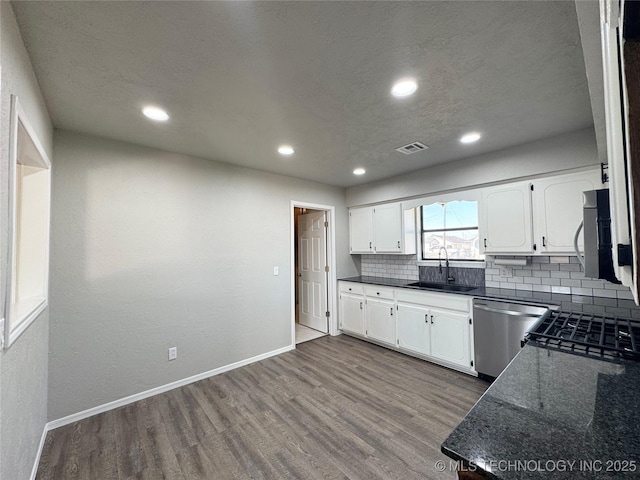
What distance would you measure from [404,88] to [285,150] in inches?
55.5

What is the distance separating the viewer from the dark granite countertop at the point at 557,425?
2.08 feet

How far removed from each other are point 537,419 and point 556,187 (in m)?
2.69

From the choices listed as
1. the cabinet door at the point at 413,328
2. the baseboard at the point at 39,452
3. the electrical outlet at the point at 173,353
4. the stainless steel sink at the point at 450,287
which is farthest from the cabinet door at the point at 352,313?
the baseboard at the point at 39,452

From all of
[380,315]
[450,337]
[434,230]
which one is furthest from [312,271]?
[450,337]

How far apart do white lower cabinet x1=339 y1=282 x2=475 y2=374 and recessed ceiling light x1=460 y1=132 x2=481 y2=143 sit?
1.63 meters

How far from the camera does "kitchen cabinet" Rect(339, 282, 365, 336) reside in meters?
4.09

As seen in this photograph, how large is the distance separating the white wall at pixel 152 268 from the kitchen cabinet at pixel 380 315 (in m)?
1.18

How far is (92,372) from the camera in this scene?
2393 millimetres

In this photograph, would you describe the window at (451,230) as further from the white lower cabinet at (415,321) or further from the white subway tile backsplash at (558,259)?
the white lower cabinet at (415,321)

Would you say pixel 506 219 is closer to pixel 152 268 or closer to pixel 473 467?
pixel 473 467

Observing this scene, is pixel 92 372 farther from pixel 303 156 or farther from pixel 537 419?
pixel 537 419

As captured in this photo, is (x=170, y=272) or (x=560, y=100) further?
(x=170, y=272)

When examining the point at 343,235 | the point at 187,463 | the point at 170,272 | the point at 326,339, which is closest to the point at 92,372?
the point at 170,272

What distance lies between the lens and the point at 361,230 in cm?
451
